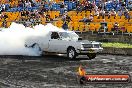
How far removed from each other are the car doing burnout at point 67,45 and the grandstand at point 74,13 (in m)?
7.23

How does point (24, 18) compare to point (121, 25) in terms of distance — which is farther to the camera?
point (24, 18)

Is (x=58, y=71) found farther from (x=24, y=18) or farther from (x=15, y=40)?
(x=24, y=18)

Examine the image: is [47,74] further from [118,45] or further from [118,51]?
[118,45]

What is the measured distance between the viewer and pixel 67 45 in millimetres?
24688

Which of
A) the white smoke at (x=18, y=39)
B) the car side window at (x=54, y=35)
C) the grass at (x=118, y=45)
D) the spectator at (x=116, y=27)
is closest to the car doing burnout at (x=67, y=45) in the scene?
the car side window at (x=54, y=35)

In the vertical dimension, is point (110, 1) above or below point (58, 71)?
above

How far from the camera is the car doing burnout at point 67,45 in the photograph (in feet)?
79.4

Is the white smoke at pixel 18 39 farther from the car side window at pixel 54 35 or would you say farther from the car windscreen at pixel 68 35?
the car windscreen at pixel 68 35

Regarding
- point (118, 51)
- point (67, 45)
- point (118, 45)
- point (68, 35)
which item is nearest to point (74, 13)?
point (118, 45)

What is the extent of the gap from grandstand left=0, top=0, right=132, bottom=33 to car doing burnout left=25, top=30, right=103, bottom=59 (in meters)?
7.23

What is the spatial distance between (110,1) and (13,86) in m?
22.4

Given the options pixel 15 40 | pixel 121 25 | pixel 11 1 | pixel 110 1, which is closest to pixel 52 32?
pixel 15 40

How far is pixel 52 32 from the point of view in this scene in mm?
26062

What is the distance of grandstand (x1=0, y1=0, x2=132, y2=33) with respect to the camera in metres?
32.6
